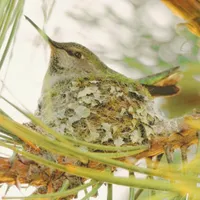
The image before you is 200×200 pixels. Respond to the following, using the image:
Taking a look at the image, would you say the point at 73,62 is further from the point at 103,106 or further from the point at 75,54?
the point at 103,106

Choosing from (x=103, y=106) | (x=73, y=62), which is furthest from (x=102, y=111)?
(x=73, y=62)

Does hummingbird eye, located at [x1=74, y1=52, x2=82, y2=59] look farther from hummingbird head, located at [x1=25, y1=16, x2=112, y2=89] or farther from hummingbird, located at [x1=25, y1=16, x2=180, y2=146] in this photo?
hummingbird, located at [x1=25, y1=16, x2=180, y2=146]

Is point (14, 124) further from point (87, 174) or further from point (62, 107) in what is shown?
point (62, 107)

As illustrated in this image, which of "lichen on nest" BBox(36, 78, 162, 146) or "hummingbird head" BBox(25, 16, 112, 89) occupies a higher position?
"hummingbird head" BBox(25, 16, 112, 89)

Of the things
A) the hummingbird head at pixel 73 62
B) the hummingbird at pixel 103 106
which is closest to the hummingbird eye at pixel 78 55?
the hummingbird head at pixel 73 62

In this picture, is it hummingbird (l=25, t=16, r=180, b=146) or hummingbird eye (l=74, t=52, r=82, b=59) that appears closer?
hummingbird (l=25, t=16, r=180, b=146)

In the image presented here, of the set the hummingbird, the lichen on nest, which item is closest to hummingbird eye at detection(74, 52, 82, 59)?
the hummingbird

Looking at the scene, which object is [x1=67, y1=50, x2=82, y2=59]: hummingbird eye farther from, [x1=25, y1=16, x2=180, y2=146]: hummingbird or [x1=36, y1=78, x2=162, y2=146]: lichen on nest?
[x1=36, y1=78, x2=162, y2=146]: lichen on nest

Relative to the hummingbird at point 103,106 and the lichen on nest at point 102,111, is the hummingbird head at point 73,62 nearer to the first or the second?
the hummingbird at point 103,106

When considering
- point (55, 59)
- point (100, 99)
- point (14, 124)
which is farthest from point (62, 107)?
point (14, 124)
